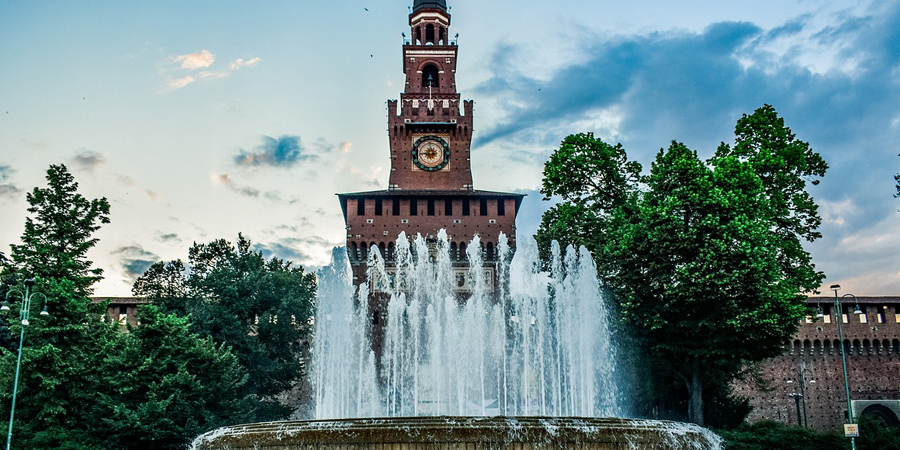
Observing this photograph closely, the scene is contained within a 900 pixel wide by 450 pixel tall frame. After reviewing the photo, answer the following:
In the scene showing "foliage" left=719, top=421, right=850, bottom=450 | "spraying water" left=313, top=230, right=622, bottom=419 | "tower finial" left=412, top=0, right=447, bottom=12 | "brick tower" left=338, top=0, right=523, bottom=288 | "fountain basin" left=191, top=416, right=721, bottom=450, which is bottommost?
"foliage" left=719, top=421, right=850, bottom=450

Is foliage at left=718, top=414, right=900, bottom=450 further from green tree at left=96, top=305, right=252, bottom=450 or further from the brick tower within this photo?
the brick tower

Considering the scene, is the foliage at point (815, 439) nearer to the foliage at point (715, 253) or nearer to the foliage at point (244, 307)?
the foliage at point (715, 253)

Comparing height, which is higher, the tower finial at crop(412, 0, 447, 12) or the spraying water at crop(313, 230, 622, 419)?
the tower finial at crop(412, 0, 447, 12)

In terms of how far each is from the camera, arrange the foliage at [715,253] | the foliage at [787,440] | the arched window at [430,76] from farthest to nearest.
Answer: the arched window at [430,76] < the foliage at [715,253] < the foliage at [787,440]

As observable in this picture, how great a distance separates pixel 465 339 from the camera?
29750mm

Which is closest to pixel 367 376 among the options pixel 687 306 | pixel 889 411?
pixel 687 306

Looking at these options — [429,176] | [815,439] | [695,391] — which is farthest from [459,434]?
[429,176]

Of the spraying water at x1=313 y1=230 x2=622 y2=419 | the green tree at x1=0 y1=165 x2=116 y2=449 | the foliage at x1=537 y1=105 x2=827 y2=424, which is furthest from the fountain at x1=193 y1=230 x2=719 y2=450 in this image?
the green tree at x1=0 y1=165 x2=116 y2=449

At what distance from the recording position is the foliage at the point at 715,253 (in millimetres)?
22578

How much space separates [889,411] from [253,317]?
3434cm

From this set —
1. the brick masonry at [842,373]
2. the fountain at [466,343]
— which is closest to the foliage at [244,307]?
the fountain at [466,343]

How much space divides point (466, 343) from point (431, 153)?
50.3ft

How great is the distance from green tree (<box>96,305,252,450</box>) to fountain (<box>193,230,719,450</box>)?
498cm

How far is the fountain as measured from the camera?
82.4 feet
